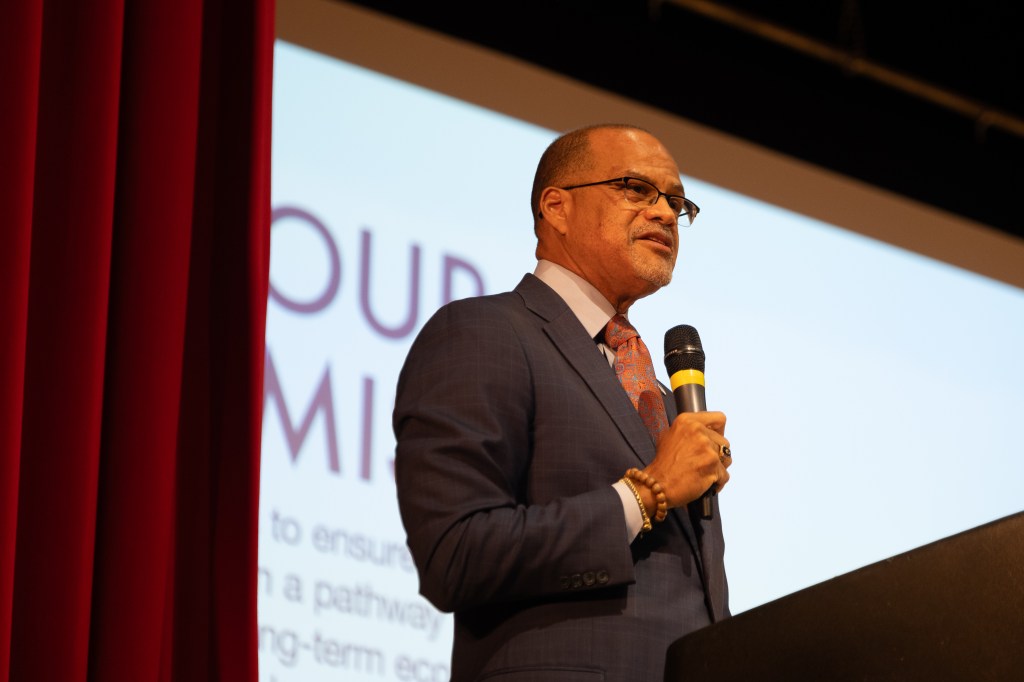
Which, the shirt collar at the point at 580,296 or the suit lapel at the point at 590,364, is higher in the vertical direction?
the shirt collar at the point at 580,296

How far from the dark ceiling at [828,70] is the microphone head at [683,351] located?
2.25 m

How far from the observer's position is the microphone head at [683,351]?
2.03 metres

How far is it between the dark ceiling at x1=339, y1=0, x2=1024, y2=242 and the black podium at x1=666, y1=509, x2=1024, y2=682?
286 centimetres

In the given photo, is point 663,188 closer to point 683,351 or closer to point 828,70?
point 683,351

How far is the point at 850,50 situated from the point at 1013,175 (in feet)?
2.85

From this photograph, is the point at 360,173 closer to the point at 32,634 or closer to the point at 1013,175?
the point at 32,634

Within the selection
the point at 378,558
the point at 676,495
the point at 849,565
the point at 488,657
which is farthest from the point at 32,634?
the point at 849,565

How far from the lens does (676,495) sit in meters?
1.79

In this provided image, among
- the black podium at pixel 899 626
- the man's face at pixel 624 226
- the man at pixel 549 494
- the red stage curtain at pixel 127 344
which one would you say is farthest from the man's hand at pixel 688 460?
the red stage curtain at pixel 127 344

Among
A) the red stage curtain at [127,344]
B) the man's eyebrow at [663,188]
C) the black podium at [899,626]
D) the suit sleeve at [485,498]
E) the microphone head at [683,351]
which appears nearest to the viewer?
the black podium at [899,626]

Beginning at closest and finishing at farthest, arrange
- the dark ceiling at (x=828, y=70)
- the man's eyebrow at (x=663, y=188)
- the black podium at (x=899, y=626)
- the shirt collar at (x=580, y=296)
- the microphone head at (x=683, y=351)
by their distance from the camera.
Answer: the black podium at (x=899, y=626)
the microphone head at (x=683, y=351)
the shirt collar at (x=580, y=296)
the man's eyebrow at (x=663, y=188)
the dark ceiling at (x=828, y=70)

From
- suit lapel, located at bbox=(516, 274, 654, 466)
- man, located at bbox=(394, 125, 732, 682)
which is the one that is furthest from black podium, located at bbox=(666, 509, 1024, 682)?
suit lapel, located at bbox=(516, 274, 654, 466)

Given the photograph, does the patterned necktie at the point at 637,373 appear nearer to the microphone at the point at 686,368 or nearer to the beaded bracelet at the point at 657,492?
the microphone at the point at 686,368

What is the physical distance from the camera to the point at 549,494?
6.12 ft
